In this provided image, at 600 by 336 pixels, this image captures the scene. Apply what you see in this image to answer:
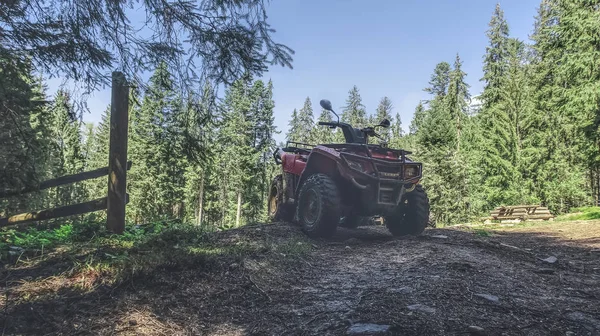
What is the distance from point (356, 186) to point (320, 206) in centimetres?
69

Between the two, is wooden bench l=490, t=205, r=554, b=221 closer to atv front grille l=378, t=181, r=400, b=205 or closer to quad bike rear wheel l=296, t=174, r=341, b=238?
atv front grille l=378, t=181, r=400, b=205

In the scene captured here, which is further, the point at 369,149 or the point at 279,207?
the point at 279,207

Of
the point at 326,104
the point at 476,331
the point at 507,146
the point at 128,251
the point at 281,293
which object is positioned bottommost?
the point at 281,293

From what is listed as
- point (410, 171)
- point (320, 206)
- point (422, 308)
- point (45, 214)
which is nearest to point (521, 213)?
point (410, 171)

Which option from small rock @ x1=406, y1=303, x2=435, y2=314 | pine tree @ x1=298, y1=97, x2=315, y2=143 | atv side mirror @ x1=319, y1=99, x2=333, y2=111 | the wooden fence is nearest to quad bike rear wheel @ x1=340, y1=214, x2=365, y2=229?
atv side mirror @ x1=319, y1=99, x2=333, y2=111

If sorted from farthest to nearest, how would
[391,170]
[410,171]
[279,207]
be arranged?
[279,207] < [410,171] < [391,170]

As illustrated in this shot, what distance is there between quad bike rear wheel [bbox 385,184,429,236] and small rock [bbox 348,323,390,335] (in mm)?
4254

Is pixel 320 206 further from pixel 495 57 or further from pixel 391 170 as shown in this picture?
pixel 495 57

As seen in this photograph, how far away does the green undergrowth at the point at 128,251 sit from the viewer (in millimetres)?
3207

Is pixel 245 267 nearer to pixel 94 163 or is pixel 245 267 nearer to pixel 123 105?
pixel 123 105

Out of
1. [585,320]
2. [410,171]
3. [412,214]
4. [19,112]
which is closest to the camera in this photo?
[585,320]

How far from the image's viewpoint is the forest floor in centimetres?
249

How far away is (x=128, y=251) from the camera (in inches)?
151

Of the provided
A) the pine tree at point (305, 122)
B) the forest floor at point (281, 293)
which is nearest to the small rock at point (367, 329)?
the forest floor at point (281, 293)
